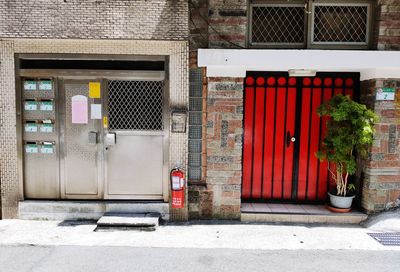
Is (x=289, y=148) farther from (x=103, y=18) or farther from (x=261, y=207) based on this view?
(x=103, y=18)

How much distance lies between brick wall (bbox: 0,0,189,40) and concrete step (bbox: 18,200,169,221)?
303 cm

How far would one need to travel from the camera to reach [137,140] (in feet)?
21.0

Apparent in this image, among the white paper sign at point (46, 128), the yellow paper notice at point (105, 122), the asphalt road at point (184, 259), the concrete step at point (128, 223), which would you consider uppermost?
the yellow paper notice at point (105, 122)

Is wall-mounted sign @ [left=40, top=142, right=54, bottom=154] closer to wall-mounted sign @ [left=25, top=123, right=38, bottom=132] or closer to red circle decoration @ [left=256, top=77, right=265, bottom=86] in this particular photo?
wall-mounted sign @ [left=25, top=123, right=38, bottom=132]

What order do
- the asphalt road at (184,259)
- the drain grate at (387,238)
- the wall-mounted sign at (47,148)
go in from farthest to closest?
the wall-mounted sign at (47,148) < the drain grate at (387,238) < the asphalt road at (184,259)

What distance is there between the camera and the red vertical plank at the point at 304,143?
685cm

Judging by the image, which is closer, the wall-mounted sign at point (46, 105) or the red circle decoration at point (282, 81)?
the wall-mounted sign at point (46, 105)

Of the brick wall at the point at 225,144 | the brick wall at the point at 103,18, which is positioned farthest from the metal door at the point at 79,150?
the brick wall at the point at 225,144

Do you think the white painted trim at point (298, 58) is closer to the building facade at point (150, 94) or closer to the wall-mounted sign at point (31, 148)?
the building facade at point (150, 94)

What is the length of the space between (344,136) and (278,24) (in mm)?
2446

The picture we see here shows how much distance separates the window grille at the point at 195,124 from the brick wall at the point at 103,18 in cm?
80

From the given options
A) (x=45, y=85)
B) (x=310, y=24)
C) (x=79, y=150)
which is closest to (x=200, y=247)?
(x=79, y=150)

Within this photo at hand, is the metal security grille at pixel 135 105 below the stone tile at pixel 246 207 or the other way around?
the other way around

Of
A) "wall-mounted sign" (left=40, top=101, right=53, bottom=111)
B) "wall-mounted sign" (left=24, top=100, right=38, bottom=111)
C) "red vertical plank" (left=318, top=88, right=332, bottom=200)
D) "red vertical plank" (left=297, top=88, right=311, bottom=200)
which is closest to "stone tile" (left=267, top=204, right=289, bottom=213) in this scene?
"red vertical plank" (left=297, top=88, right=311, bottom=200)
